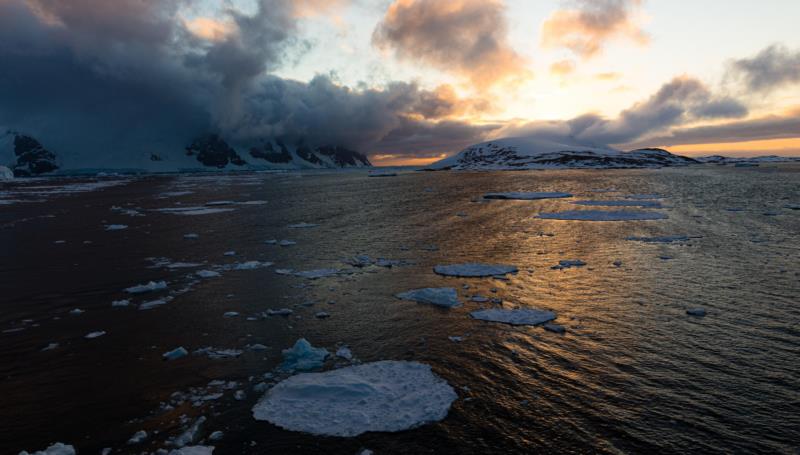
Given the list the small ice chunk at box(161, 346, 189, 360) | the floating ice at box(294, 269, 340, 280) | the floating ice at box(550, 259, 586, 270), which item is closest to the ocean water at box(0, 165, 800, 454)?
the small ice chunk at box(161, 346, 189, 360)

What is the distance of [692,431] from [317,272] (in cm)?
1466

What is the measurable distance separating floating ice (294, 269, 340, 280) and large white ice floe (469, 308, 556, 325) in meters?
7.48

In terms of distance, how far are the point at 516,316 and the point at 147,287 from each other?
44.9 ft

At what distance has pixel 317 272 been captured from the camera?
1942 centimetres

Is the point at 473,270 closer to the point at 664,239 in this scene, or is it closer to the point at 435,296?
the point at 435,296

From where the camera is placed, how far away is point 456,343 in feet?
38.0

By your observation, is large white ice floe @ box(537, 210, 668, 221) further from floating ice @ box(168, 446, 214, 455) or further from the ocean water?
floating ice @ box(168, 446, 214, 455)

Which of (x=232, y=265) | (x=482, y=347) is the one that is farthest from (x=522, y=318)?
(x=232, y=265)

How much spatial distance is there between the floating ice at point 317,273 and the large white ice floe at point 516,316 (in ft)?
24.5

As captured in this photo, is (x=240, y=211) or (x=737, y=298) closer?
(x=737, y=298)

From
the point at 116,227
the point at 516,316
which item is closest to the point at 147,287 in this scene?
the point at 516,316

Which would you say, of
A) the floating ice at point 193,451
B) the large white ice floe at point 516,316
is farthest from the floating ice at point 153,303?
the large white ice floe at point 516,316

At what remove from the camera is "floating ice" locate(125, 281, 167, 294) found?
16906 millimetres

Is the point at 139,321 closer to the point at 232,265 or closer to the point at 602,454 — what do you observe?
the point at 232,265
